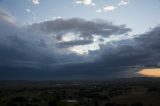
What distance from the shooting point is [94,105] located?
420ft

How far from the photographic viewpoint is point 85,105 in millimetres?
120125

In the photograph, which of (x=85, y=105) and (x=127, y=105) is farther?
(x=127, y=105)

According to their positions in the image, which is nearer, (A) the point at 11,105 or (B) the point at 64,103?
(B) the point at 64,103

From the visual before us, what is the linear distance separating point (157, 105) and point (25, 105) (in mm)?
54101

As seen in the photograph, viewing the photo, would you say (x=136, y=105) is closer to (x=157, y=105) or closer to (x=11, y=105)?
(x=157, y=105)

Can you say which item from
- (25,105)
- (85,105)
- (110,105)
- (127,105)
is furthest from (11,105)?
(127,105)

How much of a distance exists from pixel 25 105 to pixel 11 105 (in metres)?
5.54

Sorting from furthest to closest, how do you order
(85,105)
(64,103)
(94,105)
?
1. (94,105)
2. (85,105)
3. (64,103)

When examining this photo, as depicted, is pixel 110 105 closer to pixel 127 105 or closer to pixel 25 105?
pixel 127 105

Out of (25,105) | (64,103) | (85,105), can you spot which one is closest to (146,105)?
(85,105)

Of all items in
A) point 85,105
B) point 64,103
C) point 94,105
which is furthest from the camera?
point 94,105

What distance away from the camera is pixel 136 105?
424 ft

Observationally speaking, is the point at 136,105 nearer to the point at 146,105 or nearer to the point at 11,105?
the point at 146,105

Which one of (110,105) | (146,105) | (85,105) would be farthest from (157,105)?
(85,105)
